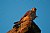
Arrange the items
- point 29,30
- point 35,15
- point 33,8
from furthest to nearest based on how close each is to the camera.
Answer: point 33,8
point 35,15
point 29,30

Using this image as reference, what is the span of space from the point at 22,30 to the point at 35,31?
0.98 m

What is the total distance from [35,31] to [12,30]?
6.51 ft

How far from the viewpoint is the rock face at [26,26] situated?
51.8 feet

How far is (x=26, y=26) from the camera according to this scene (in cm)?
1591

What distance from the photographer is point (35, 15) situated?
60.0ft

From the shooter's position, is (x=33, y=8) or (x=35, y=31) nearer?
(x=35, y=31)

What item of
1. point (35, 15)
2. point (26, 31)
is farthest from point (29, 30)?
point (35, 15)

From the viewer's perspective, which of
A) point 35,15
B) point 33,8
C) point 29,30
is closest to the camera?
point 29,30

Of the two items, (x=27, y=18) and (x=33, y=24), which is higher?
A: (x=27, y=18)

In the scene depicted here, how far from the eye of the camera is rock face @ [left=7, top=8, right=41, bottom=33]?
15.8 metres

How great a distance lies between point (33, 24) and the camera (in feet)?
52.8

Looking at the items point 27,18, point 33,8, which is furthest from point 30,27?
point 33,8

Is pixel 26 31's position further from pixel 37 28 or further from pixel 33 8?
pixel 33 8

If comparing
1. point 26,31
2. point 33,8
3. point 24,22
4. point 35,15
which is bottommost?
point 26,31
